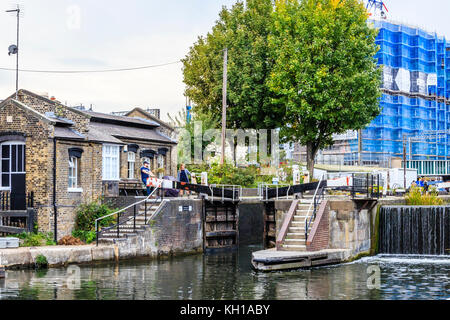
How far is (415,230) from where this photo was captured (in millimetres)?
31359

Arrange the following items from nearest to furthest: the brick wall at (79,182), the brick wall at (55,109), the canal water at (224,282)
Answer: the canal water at (224,282) < the brick wall at (79,182) < the brick wall at (55,109)

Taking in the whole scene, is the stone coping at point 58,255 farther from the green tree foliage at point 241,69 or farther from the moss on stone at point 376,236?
the green tree foliage at point 241,69

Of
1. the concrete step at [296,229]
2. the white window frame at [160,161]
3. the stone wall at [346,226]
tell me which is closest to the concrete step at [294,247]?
the concrete step at [296,229]

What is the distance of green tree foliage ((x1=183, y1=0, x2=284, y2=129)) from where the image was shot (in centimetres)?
4841

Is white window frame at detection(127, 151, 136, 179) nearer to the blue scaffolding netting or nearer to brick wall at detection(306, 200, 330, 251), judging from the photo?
brick wall at detection(306, 200, 330, 251)

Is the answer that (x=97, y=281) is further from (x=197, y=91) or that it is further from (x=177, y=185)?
(x=197, y=91)

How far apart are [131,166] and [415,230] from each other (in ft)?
56.9

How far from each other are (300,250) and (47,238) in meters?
11.2

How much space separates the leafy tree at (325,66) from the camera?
4388 centimetres

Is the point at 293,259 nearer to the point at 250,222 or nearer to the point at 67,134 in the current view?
the point at 250,222

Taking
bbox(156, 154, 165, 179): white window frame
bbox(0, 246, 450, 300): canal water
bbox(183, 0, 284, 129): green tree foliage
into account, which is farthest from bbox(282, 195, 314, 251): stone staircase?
bbox(183, 0, 284, 129): green tree foliage

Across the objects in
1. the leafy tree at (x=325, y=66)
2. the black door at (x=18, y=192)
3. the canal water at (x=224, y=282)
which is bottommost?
the canal water at (x=224, y=282)

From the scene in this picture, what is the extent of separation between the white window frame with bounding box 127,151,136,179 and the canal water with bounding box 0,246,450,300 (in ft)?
40.1

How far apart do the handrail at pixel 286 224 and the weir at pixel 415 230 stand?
530 cm
